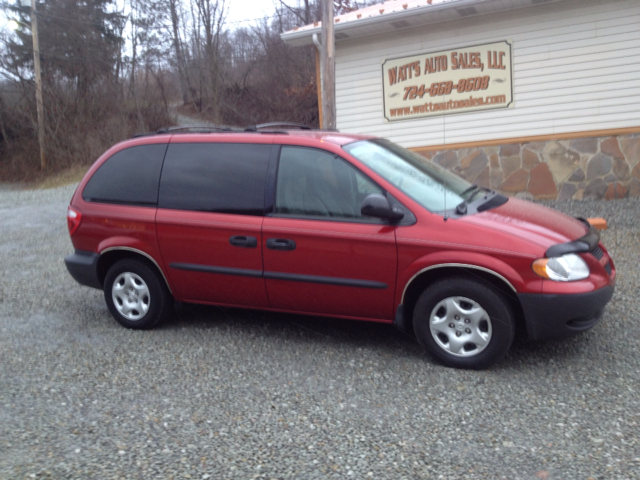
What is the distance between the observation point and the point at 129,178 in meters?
5.40

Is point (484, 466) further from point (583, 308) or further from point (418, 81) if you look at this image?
point (418, 81)

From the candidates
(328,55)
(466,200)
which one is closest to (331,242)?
(466,200)

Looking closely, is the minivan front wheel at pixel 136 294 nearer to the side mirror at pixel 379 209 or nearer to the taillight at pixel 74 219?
the taillight at pixel 74 219

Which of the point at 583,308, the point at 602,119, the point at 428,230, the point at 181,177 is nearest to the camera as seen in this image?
the point at 583,308

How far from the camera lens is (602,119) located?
10.3 metres

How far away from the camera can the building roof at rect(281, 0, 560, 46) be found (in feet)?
33.4

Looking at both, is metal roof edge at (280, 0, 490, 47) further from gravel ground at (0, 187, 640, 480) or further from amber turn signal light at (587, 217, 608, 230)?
gravel ground at (0, 187, 640, 480)

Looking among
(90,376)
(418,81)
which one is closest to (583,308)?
(90,376)

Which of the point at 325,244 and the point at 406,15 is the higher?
the point at 406,15

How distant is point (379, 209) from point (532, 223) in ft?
3.75

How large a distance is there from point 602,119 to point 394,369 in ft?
26.1

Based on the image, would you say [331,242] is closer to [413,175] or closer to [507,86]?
[413,175]

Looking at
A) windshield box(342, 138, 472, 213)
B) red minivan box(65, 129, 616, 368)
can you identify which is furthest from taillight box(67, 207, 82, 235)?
windshield box(342, 138, 472, 213)

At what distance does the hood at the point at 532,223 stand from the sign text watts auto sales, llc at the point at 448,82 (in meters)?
6.64
